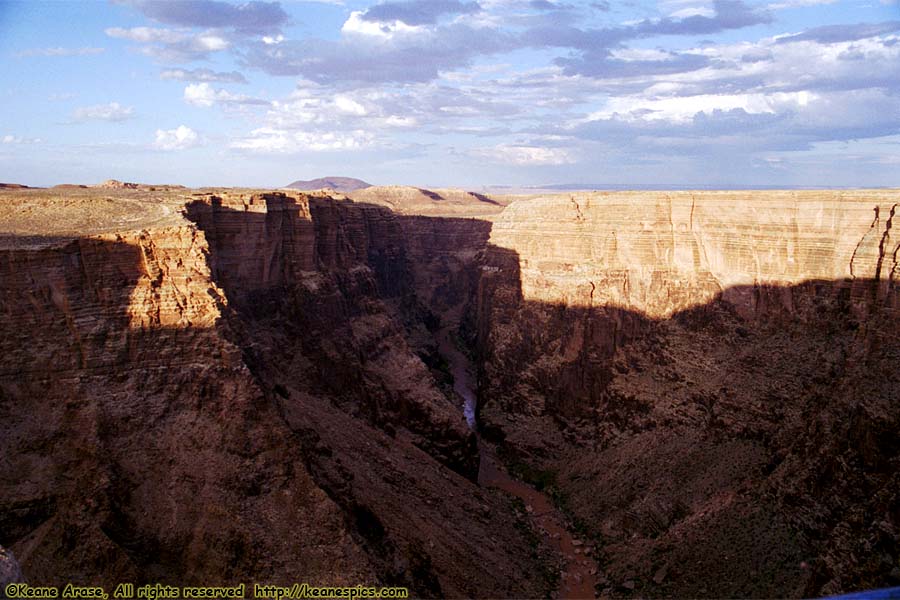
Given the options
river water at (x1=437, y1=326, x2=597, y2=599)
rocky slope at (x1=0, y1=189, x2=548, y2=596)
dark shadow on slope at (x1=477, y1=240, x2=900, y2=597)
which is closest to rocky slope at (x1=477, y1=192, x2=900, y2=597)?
dark shadow on slope at (x1=477, y1=240, x2=900, y2=597)

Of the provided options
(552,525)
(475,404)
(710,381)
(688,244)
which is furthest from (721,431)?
(475,404)

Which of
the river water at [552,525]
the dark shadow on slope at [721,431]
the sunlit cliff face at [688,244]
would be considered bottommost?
the river water at [552,525]

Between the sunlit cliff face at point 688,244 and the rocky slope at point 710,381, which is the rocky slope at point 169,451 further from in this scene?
the sunlit cliff face at point 688,244

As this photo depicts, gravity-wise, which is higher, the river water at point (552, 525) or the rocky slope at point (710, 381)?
the rocky slope at point (710, 381)

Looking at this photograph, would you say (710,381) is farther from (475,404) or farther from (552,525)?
(475,404)

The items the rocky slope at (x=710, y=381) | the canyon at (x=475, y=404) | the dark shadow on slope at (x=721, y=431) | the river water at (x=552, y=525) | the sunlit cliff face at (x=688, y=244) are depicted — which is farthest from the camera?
the sunlit cliff face at (x=688, y=244)

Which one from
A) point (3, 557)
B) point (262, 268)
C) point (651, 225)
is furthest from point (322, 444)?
point (651, 225)

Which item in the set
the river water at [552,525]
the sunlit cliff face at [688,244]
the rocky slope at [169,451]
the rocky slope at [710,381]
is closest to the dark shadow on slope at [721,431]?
the rocky slope at [710,381]
